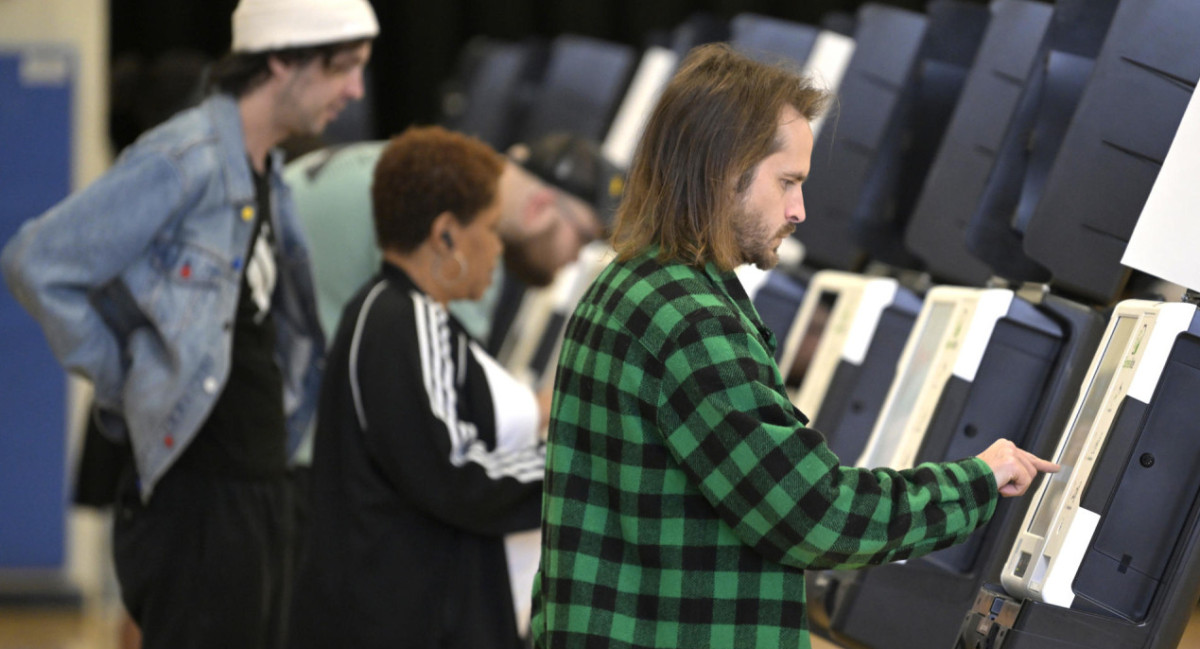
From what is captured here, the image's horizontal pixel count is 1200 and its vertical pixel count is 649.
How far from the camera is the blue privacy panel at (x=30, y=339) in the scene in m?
4.61

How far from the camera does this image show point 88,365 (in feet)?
7.04

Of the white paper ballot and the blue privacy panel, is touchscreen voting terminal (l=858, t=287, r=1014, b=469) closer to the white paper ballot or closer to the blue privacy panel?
the white paper ballot

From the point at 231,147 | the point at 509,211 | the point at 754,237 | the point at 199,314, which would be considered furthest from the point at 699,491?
the point at 509,211

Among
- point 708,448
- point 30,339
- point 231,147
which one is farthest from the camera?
point 30,339

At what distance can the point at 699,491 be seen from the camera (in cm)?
134

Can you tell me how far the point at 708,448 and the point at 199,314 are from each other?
44.4 inches

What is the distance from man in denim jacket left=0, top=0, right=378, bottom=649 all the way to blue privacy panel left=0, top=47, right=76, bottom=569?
255 cm

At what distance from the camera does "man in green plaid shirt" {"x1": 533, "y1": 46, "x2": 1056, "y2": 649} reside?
4.24ft

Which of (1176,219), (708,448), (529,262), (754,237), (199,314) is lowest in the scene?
(199,314)

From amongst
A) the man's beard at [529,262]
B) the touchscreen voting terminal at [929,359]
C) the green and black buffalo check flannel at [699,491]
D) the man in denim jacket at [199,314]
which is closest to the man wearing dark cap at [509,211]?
the man's beard at [529,262]

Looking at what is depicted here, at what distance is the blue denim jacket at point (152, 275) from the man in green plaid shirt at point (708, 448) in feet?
3.07

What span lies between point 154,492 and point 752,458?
1219mm

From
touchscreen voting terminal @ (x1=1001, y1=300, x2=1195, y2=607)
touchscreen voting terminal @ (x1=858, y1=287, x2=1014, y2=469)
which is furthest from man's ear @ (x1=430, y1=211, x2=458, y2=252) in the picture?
touchscreen voting terminal @ (x1=1001, y1=300, x2=1195, y2=607)

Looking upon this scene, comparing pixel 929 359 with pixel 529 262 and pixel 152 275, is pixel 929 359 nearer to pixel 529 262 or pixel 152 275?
pixel 152 275
